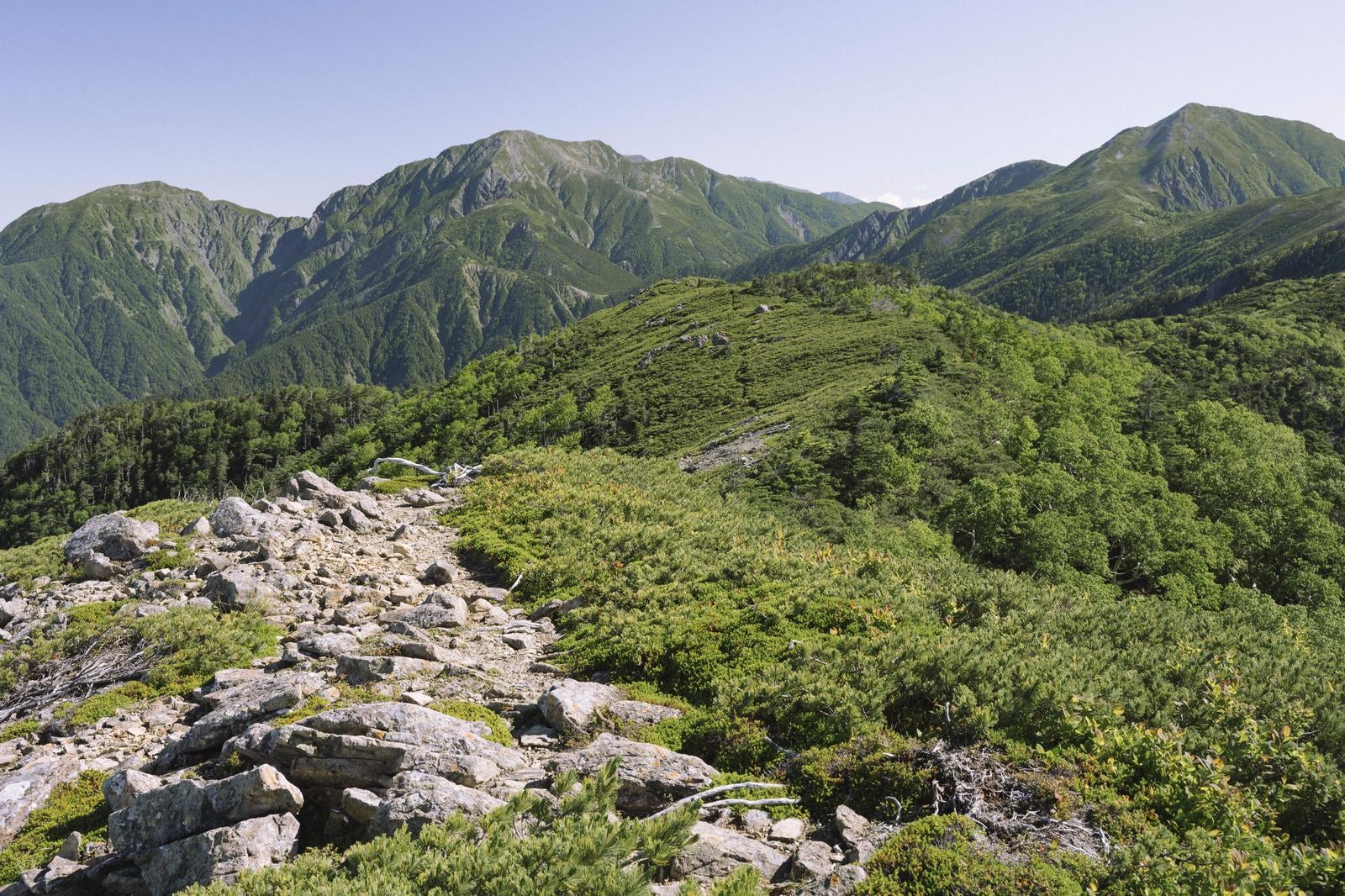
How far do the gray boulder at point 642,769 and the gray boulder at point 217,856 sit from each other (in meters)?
3.45

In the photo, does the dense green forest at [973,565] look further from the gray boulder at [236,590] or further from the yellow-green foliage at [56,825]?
the gray boulder at [236,590]

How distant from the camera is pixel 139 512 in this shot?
2591 cm

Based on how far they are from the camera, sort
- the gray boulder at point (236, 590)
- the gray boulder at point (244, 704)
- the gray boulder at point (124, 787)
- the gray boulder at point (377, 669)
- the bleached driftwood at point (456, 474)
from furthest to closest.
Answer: the bleached driftwood at point (456, 474) → the gray boulder at point (236, 590) → the gray boulder at point (377, 669) → the gray boulder at point (244, 704) → the gray boulder at point (124, 787)

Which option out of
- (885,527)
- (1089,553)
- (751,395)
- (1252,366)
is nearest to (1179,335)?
(1252,366)

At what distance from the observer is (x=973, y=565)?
29594 millimetres

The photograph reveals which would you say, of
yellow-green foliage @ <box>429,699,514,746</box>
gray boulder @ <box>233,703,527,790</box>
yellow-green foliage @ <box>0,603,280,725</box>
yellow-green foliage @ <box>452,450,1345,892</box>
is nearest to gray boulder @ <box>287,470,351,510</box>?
yellow-green foliage @ <box>452,450,1345,892</box>

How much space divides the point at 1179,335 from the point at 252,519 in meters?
139

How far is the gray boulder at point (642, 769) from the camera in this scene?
361 inches

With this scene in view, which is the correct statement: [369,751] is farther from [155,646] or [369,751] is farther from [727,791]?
[155,646]

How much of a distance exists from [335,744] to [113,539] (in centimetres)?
1533

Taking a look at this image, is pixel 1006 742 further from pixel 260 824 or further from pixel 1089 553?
pixel 1089 553

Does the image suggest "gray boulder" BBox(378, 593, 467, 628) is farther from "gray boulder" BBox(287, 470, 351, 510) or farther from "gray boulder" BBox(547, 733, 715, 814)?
"gray boulder" BBox(287, 470, 351, 510)

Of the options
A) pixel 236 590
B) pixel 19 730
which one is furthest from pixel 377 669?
pixel 236 590

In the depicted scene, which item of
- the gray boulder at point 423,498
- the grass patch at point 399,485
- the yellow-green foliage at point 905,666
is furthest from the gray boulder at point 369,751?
the grass patch at point 399,485
